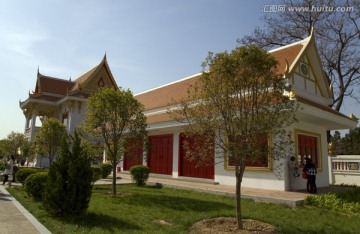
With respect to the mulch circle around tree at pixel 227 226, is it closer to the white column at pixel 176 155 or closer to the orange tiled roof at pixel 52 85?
the white column at pixel 176 155

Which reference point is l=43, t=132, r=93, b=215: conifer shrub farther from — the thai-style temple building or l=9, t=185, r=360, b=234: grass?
the thai-style temple building

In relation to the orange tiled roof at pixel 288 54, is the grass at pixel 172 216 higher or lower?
lower

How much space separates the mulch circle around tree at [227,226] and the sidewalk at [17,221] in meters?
3.19

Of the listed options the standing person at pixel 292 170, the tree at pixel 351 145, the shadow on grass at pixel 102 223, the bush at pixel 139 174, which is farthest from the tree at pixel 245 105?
the tree at pixel 351 145

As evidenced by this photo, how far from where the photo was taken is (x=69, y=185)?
7.24m

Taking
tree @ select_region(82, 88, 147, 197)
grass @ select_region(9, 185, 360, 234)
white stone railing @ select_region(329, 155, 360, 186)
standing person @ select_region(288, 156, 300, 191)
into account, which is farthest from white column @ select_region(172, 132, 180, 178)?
white stone railing @ select_region(329, 155, 360, 186)

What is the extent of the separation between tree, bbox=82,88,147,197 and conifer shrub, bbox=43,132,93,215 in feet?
9.68

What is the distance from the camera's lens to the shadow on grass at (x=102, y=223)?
6391mm

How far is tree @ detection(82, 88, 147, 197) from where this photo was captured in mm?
10523

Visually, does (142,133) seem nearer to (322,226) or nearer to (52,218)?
(52,218)

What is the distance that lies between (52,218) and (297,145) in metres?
10.7

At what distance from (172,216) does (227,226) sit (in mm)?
1618

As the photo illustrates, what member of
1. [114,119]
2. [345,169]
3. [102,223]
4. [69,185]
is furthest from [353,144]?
[69,185]

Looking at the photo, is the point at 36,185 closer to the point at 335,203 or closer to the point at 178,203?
the point at 178,203
